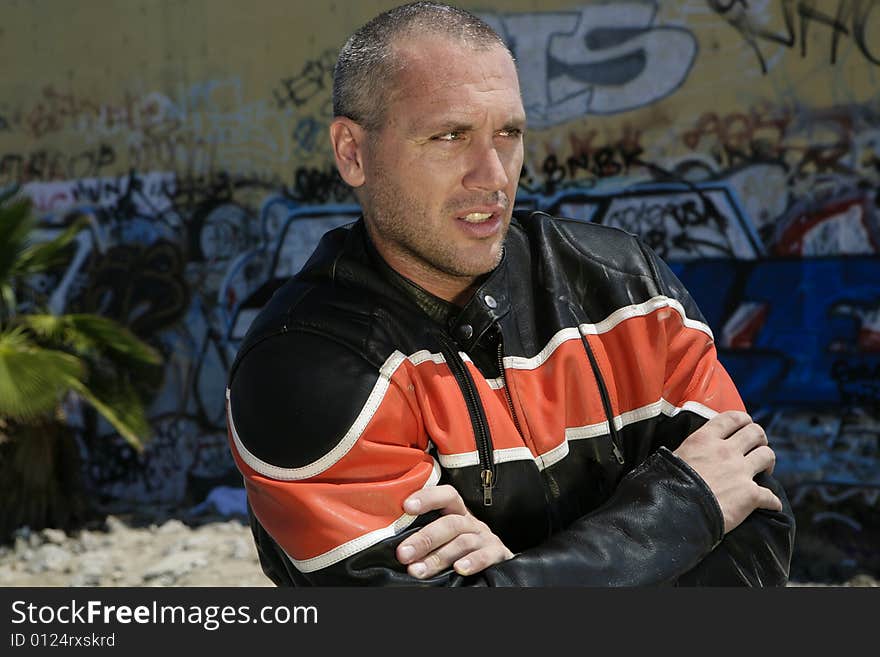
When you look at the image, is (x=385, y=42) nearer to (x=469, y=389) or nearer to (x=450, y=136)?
(x=450, y=136)

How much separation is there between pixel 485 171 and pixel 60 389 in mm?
6491

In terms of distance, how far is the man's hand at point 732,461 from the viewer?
2.15 meters

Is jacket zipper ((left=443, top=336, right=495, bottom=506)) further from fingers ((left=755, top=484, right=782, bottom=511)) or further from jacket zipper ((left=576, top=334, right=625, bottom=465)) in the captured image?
fingers ((left=755, top=484, right=782, bottom=511))

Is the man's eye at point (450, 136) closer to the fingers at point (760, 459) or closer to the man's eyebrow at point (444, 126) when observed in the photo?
the man's eyebrow at point (444, 126)

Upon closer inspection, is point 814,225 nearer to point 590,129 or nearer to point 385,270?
point 590,129

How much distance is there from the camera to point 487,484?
207 cm

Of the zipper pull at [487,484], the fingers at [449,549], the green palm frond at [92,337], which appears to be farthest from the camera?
the green palm frond at [92,337]

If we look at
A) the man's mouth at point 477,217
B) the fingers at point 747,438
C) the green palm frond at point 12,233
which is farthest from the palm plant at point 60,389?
the fingers at point 747,438

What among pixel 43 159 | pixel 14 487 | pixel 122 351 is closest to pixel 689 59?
pixel 122 351

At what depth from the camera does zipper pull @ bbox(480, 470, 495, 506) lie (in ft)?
6.80

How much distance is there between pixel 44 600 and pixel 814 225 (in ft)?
20.9

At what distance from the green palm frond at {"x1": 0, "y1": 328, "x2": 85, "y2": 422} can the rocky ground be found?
43.3 inches

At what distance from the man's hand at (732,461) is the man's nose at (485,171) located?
69cm

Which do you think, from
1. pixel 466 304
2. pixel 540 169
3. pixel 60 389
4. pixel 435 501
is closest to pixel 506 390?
pixel 466 304
